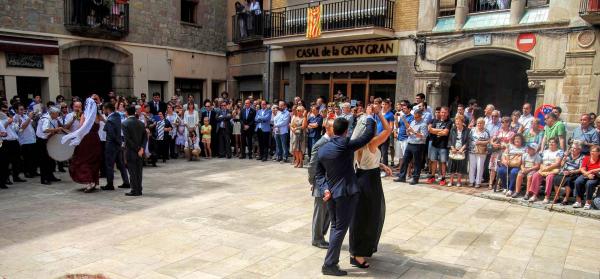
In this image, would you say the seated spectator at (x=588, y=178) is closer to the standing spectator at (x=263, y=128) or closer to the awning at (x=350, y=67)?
the awning at (x=350, y=67)

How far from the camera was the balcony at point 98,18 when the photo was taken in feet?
49.9

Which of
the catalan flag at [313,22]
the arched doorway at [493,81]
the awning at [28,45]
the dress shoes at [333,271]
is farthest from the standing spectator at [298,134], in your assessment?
the awning at [28,45]

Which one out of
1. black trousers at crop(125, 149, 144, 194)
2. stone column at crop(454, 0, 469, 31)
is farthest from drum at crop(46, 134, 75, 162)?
stone column at crop(454, 0, 469, 31)

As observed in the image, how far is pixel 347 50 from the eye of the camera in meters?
15.8

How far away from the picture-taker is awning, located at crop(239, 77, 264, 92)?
19797mm

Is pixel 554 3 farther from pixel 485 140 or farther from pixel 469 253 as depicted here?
pixel 469 253

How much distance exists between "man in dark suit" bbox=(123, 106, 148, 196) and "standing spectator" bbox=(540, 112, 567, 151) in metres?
7.86

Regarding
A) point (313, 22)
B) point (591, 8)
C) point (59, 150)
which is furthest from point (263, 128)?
point (591, 8)

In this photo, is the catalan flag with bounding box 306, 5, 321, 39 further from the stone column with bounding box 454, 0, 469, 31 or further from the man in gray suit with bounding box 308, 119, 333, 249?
the man in gray suit with bounding box 308, 119, 333, 249

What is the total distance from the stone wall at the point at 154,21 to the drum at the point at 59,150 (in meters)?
7.45

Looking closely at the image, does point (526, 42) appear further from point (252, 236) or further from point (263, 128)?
point (252, 236)

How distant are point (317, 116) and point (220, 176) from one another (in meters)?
3.10

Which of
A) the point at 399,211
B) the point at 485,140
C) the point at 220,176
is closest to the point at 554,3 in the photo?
the point at 485,140

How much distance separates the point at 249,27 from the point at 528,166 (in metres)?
13.9
